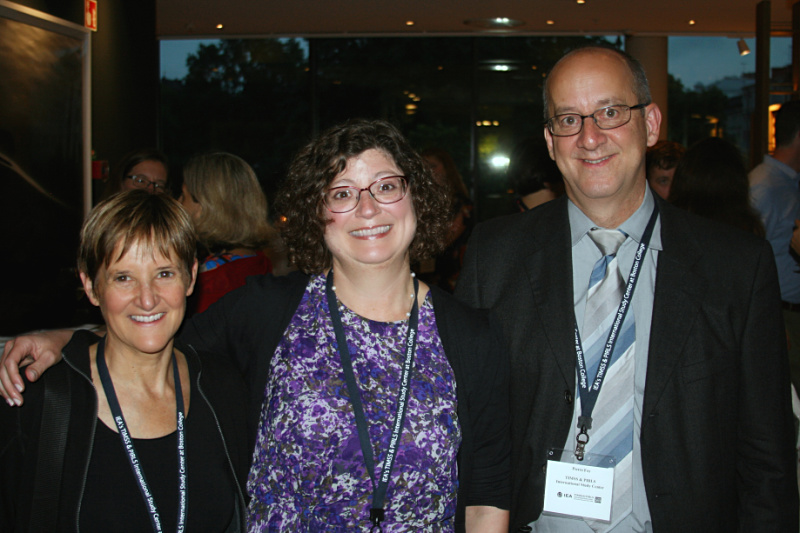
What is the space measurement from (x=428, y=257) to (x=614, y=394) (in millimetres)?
688

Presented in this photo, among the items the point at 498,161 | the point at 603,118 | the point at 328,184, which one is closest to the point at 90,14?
the point at 328,184

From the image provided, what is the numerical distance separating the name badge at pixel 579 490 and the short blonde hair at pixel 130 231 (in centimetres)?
115

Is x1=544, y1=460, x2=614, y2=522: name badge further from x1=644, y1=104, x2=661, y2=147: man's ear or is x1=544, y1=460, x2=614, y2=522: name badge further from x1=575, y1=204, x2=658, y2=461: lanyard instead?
x1=644, y1=104, x2=661, y2=147: man's ear

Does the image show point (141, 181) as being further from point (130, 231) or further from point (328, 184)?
point (328, 184)

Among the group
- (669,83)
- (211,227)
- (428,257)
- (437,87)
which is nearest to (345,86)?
(437,87)

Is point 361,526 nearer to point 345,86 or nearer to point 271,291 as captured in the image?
point 271,291

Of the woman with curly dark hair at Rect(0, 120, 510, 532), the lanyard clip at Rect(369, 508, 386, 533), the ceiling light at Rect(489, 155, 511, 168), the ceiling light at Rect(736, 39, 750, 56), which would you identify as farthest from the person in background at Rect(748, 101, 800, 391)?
the ceiling light at Rect(489, 155, 511, 168)

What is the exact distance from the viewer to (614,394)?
172cm

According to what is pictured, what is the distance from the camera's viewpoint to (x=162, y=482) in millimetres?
1636

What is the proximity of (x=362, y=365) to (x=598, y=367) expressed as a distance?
63 cm

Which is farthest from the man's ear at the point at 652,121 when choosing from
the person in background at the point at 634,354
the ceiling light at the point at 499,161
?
the ceiling light at the point at 499,161

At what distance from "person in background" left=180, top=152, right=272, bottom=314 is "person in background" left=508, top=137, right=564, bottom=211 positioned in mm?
1414

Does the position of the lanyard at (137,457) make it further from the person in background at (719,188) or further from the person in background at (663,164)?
the person in background at (663,164)

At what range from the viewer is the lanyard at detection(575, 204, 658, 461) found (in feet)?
5.56
